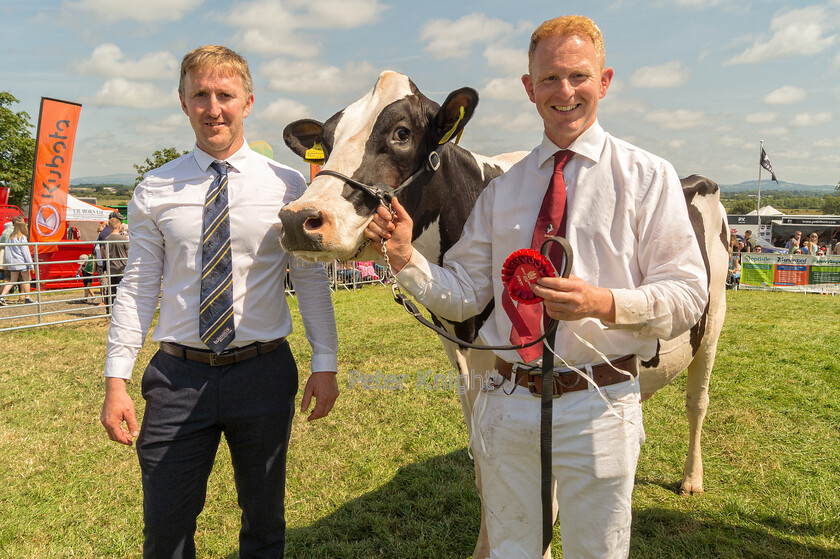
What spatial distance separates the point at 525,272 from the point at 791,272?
58.1 feet

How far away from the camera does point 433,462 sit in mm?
4488

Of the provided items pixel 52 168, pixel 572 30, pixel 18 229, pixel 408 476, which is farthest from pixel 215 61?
pixel 18 229

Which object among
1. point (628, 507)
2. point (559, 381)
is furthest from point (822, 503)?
point (559, 381)

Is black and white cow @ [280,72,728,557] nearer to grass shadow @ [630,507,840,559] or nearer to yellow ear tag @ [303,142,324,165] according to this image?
yellow ear tag @ [303,142,324,165]

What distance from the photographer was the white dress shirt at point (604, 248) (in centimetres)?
152

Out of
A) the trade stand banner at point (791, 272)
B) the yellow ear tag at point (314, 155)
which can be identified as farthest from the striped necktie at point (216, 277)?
the trade stand banner at point (791, 272)

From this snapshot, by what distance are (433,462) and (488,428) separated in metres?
2.95

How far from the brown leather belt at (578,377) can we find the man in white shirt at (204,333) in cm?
110

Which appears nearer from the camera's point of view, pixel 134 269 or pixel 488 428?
pixel 488 428

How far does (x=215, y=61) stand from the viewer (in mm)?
2170

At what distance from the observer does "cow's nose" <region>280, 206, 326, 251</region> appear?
1.71 m

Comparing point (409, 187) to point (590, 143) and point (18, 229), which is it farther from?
point (18, 229)

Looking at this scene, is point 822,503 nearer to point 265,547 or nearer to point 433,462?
point 433,462

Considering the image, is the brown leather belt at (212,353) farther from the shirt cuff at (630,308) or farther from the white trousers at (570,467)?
the shirt cuff at (630,308)
